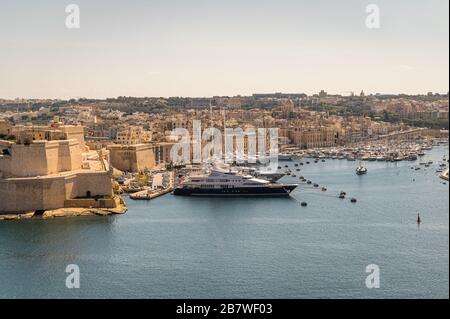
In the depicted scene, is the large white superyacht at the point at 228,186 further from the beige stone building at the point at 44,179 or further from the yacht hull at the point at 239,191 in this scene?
the beige stone building at the point at 44,179

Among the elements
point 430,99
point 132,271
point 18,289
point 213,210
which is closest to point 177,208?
point 213,210

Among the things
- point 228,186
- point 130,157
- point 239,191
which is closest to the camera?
point 239,191

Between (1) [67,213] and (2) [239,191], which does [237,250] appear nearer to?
(1) [67,213]

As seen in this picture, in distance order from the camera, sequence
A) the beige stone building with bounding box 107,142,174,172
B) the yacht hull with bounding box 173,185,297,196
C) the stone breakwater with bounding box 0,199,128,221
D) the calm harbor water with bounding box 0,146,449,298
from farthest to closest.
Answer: the beige stone building with bounding box 107,142,174,172, the yacht hull with bounding box 173,185,297,196, the stone breakwater with bounding box 0,199,128,221, the calm harbor water with bounding box 0,146,449,298

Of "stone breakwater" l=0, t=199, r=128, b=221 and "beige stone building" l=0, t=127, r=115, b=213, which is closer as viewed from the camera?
"stone breakwater" l=0, t=199, r=128, b=221

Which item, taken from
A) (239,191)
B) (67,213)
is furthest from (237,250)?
(239,191)

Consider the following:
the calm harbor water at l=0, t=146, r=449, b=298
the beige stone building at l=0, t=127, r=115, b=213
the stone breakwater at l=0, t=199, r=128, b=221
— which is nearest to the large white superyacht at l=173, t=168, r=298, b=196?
the calm harbor water at l=0, t=146, r=449, b=298

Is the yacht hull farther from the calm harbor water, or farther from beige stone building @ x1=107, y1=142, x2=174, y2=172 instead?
beige stone building @ x1=107, y1=142, x2=174, y2=172

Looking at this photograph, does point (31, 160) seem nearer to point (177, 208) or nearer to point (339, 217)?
point (177, 208)

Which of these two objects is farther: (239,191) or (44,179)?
(239,191)
